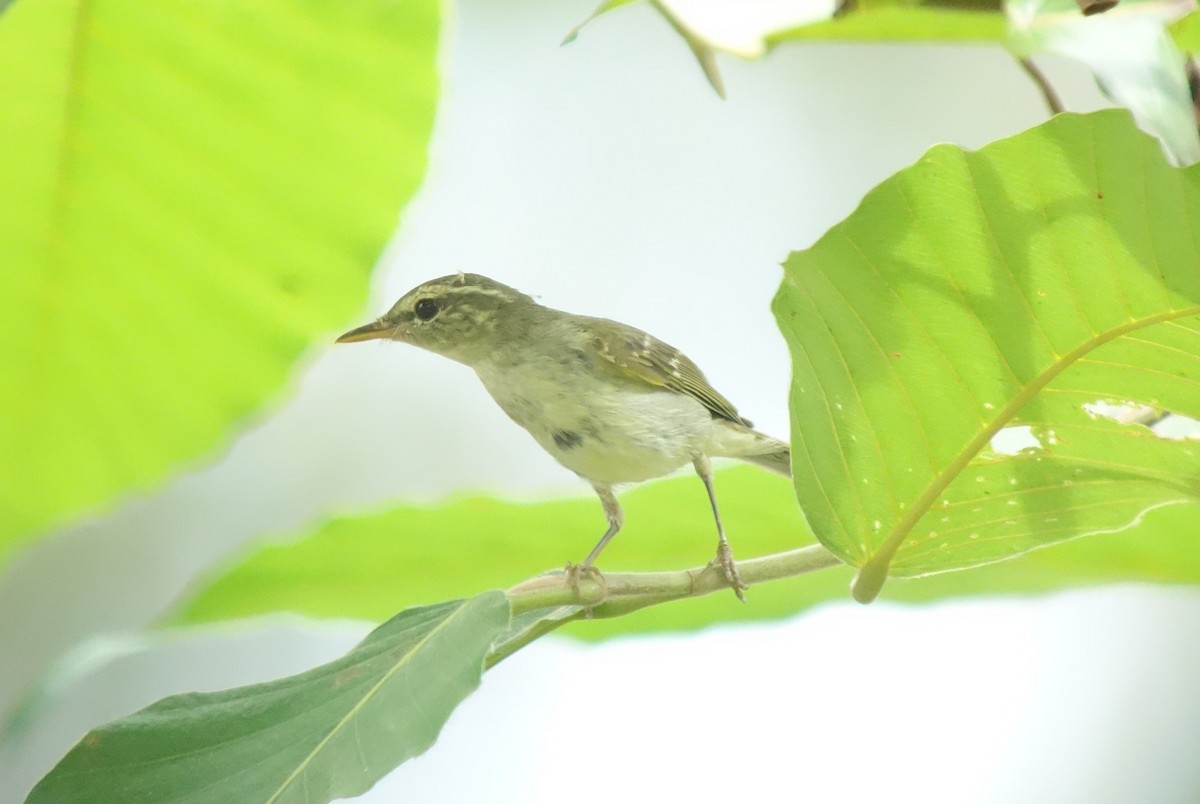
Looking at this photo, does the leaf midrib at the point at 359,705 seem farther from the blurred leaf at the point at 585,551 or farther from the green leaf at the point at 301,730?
the blurred leaf at the point at 585,551

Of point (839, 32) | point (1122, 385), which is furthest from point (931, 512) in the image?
point (839, 32)

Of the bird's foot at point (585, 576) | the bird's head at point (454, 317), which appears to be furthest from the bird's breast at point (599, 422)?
the bird's foot at point (585, 576)

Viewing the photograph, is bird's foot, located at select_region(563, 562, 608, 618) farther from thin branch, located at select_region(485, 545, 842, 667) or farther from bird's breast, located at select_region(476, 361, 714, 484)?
bird's breast, located at select_region(476, 361, 714, 484)

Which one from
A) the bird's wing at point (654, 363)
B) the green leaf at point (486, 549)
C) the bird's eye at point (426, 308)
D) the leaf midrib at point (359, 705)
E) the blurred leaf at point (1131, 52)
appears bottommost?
the leaf midrib at point (359, 705)

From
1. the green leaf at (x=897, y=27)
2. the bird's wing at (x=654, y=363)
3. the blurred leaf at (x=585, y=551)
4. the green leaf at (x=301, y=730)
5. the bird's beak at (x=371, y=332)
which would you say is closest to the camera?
the green leaf at (x=301, y=730)

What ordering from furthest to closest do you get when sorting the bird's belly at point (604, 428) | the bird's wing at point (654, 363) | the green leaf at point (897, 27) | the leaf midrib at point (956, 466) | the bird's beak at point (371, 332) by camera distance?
the bird's wing at point (654, 363) → the bird's belly at point (604, 428) → the bird's beak at point (371, 332) → the green leaf at point (897, 27) → the leaf midrib at point (956, 466)

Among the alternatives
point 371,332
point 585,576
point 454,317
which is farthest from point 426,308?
point 585,576
